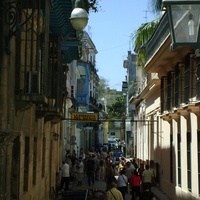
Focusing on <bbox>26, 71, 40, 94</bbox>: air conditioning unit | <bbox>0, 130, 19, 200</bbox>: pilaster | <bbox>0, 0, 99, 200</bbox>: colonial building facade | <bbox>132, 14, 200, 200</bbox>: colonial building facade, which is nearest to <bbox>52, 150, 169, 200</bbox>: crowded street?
<bbox>132, 14, 200, 200</bbox>: colonial building facade

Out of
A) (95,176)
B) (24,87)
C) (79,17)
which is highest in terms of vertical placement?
(79,17)

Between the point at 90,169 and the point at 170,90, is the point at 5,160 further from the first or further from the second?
the point at 90,169

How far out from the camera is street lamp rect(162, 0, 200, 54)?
6.38 metres

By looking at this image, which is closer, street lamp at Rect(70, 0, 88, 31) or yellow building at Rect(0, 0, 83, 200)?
street lamp at Rect(70, 0, 88, 31)

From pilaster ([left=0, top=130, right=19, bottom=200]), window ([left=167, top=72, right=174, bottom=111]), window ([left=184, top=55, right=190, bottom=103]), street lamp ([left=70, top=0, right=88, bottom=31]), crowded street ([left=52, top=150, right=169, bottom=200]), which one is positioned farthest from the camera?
crowded street ([left=52, top=150, right=169, bottom=200])

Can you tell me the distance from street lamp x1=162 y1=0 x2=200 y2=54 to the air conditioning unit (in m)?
3.67

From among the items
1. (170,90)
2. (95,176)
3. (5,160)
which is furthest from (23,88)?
(95,176)

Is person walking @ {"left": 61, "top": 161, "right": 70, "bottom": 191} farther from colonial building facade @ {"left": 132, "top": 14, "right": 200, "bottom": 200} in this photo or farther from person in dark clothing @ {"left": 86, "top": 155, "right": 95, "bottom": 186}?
colonial building facade @ {"left": 132, "top": 14, "right": 200, "bottom": 200}

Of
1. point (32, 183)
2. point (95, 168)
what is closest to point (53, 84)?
point (32, 183)

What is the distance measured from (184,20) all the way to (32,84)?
4051 mm

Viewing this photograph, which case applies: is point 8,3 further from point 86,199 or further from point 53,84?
point 53,84

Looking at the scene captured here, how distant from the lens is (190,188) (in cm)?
1608

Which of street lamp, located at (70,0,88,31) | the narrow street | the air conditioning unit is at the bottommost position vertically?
the narrow street

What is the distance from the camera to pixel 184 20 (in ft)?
21.6
